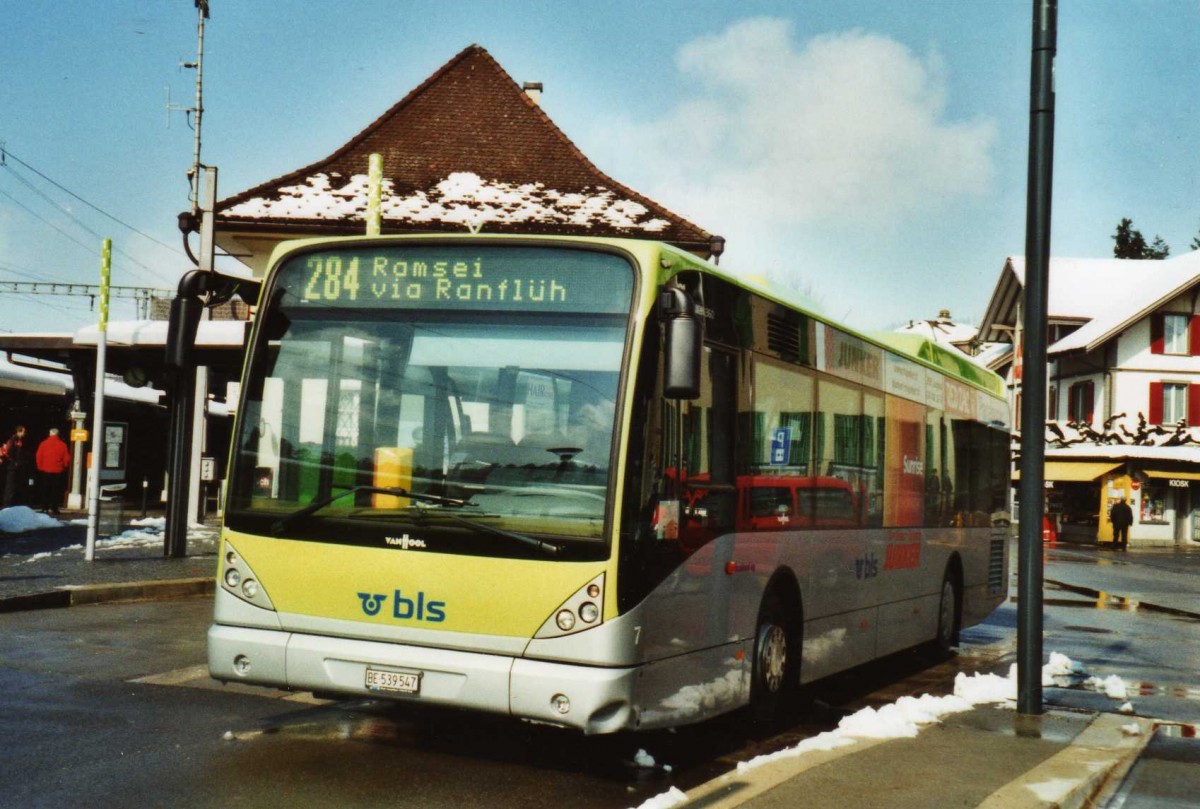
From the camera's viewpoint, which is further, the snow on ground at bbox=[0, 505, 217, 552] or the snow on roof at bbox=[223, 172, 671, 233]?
the snow on roof at bbox=[223, 172, 671, 233]

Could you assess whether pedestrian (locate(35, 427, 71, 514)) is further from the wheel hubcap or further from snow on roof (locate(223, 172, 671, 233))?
the wheel hubcap

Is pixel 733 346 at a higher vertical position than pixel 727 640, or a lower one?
higher

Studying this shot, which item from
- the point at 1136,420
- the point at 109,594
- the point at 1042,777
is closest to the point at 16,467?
the point at 109,594

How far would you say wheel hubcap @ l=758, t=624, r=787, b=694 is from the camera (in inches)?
331

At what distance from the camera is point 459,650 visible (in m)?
6.83

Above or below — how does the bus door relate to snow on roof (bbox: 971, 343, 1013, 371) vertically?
below

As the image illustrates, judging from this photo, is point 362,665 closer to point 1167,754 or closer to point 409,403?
point 409,403

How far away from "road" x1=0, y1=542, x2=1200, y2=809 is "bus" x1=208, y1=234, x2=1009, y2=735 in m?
0.39

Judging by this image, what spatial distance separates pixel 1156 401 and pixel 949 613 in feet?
151

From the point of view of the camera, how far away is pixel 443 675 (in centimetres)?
678

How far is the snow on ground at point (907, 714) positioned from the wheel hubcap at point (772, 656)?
0.49 m

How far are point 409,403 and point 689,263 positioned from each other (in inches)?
64.5

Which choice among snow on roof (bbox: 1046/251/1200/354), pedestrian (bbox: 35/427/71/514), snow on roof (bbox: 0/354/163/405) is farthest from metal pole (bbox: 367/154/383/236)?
snow on roof (bbox: 1046/251/1200/354)

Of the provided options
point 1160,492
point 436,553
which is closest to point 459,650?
point 436,553
